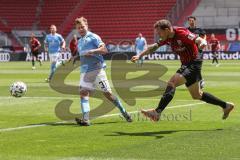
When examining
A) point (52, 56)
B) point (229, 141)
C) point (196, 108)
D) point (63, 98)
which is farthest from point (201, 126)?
point (52, 56)

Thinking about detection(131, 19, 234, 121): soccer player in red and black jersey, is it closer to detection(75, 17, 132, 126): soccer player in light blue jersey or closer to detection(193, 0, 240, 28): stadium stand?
detection(75, 17, 132, 126): soccer player in light blue jersey

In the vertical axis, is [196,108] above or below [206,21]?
below

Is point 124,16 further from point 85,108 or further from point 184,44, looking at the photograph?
point 184,44

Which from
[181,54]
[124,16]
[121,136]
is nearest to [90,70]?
[181,54]

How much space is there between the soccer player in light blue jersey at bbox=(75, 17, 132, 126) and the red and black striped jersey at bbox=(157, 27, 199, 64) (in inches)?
65.7

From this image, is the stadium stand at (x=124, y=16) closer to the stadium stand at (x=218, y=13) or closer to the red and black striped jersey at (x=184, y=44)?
the stadium stand at (x=218, y=13)

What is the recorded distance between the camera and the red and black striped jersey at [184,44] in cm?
1212

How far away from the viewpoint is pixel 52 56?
96.2 ft

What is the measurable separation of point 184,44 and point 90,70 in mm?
2307

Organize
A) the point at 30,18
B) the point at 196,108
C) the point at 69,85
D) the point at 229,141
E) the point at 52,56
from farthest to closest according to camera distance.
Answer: the point at 30,18 < the point at 52,56 < the point at 69,85 < the point at 196,108 < the point at 229,141

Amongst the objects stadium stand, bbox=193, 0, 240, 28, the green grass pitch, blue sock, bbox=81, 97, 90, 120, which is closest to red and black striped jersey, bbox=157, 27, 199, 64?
the green grass pitch

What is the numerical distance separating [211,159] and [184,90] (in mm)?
13977

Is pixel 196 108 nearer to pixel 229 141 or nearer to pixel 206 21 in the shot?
pixel 229 141

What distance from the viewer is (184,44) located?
40.0 ft
